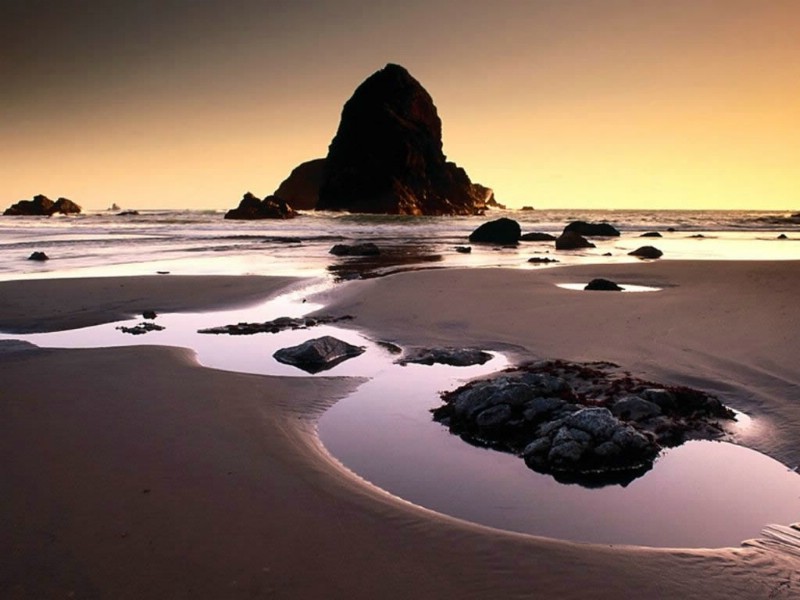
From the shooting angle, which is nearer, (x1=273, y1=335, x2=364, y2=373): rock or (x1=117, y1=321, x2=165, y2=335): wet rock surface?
(x1=273, y1=335, x2=364, y2=373): rock

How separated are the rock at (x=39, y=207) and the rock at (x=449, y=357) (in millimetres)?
111890

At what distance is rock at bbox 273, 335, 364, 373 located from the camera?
930 cm

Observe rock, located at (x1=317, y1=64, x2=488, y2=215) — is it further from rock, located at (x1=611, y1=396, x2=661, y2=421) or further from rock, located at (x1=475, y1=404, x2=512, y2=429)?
rock, located at (x1=475, y1=404, x2=512, y2=429)

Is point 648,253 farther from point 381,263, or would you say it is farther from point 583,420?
point 583,420

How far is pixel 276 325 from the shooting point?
12172mm

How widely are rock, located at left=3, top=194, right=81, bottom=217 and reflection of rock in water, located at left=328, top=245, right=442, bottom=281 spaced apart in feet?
313

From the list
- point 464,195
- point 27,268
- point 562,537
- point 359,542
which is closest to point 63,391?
point 359,542

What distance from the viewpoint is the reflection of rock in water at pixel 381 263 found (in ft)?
68.1

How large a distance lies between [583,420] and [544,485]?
3.12 feet

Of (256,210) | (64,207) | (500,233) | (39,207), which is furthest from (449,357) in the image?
(64,207)

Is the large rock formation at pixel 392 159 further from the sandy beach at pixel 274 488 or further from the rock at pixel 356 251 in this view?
the sandy beach at pixel 274 488

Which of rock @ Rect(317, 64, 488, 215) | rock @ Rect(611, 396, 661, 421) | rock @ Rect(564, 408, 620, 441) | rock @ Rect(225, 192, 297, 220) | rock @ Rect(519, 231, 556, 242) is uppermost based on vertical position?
rock @ Rect(317, 64, 488, 215)

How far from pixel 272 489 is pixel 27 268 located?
2148 centimetres

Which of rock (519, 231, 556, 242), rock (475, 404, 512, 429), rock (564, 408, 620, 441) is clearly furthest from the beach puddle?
rock (519, 231, 556, 242)
